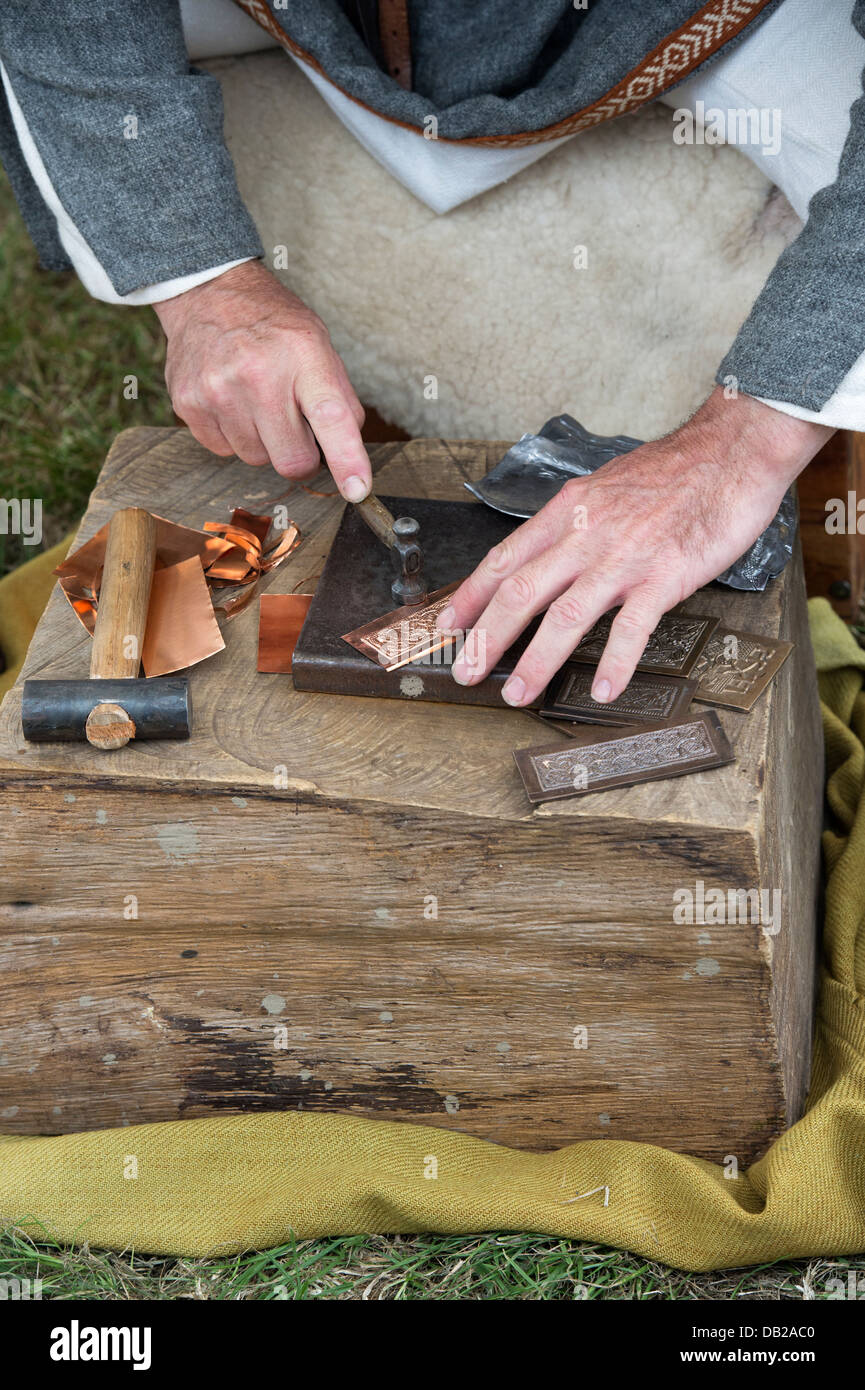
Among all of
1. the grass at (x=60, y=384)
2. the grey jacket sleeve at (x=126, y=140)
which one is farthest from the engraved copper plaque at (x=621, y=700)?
the grass at (x=60, y=384)

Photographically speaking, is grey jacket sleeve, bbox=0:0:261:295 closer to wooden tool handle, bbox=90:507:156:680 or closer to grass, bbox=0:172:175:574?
wooden tool handle, bbox=90:507:156:680

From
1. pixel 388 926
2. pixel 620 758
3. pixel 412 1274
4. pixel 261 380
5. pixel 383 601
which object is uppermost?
pixel 261 380

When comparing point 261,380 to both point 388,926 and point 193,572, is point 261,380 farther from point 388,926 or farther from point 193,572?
point 388,926

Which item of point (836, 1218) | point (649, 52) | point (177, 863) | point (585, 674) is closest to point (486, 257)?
point (649, 52)

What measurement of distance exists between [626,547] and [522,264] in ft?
2.87

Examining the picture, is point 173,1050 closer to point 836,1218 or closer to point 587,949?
point 587,949

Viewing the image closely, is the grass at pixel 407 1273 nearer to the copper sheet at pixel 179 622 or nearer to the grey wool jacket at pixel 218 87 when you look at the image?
the copper sheet at pixel 179 622

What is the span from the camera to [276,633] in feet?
4.74

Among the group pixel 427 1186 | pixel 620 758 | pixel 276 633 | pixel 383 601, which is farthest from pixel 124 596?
pixel 427 1186

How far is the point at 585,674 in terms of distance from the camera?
1.36 meters

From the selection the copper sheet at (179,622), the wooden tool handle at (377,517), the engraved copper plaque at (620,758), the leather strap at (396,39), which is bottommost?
the engraved copper plaque at (620,758)

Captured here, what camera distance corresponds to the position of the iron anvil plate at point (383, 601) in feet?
4.49

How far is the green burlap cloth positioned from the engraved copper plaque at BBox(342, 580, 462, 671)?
0.55 meters

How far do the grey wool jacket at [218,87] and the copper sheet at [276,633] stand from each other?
526 millimetres
